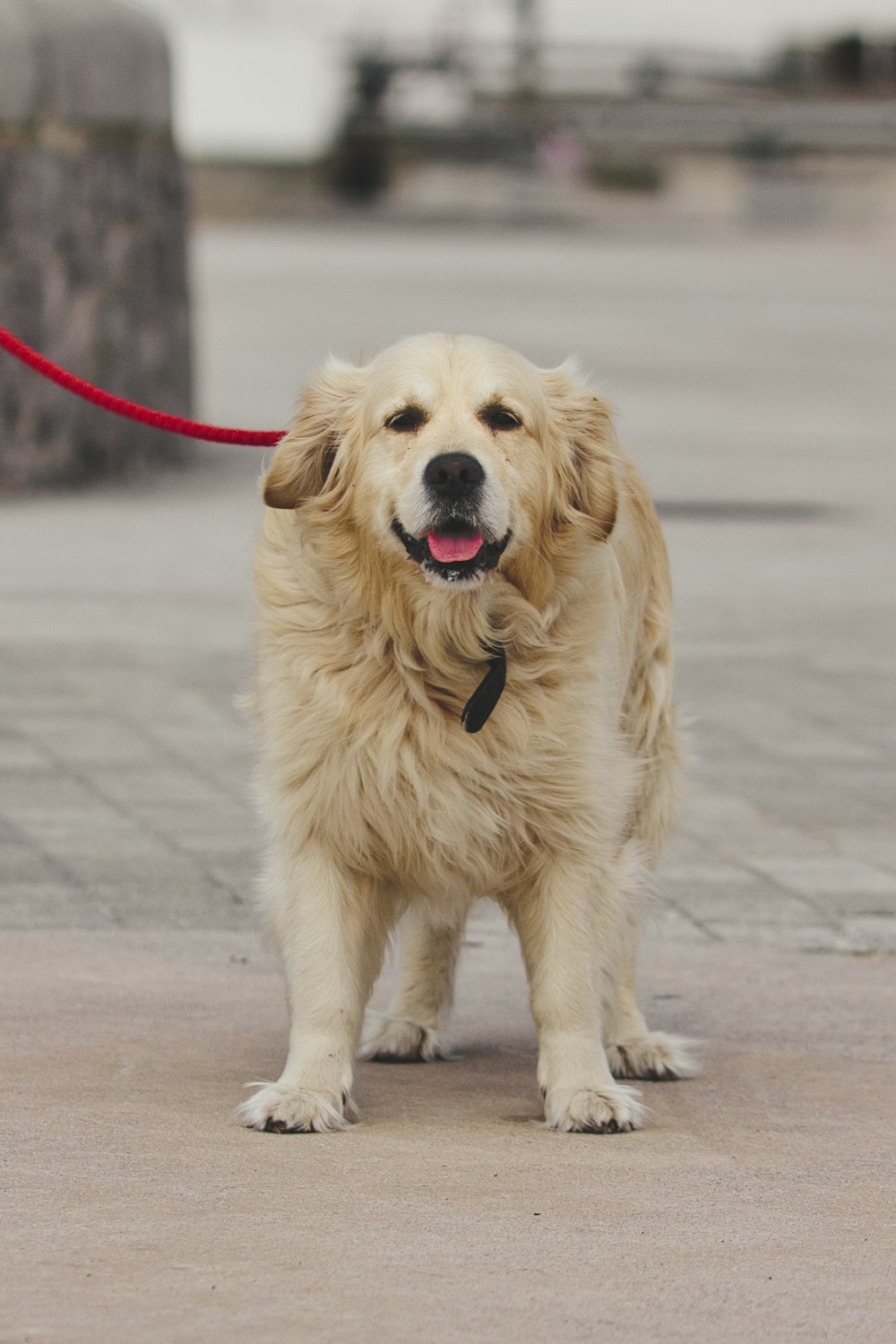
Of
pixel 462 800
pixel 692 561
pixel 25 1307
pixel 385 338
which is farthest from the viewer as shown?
pixel 385 338

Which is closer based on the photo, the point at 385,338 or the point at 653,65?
the point at 385,338

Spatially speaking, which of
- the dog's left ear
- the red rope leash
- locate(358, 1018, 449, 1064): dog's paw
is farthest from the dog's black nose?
locate(358, 1018, 449, 1064): dog's paw

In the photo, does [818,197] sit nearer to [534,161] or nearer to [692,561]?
[534,161]

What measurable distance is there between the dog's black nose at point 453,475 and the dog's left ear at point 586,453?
0.33 m

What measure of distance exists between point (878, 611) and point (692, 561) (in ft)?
4.34

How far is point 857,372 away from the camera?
21.1 meters

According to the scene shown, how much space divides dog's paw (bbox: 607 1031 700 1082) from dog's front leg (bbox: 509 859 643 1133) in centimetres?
28

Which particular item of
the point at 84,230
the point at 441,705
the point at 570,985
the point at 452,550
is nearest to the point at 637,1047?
the point at 570,985

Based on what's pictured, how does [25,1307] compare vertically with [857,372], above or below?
above

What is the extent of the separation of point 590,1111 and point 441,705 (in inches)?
31.6

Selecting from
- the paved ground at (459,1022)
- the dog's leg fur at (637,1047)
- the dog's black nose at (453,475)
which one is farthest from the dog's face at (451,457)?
the dog's leg fur at (637,1047)

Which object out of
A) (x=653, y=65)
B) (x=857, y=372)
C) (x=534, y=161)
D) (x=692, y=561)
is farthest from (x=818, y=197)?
(x=692, y=561)

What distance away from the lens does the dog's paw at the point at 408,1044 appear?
4867 mm

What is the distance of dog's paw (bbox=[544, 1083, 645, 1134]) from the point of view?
432 centimetres
